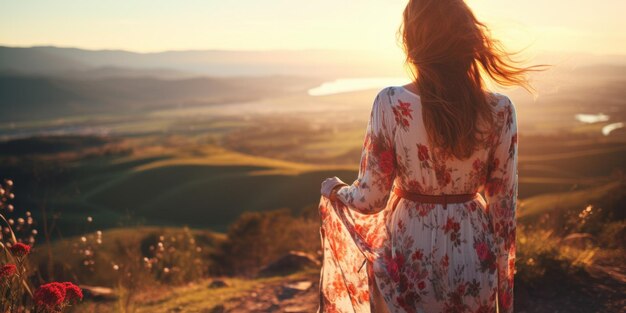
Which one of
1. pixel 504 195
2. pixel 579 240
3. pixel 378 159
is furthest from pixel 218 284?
pixel 504 195

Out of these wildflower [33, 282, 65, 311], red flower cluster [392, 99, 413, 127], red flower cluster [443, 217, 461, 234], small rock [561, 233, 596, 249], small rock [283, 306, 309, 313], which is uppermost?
red flower cluster [392, 99, 413, 127]

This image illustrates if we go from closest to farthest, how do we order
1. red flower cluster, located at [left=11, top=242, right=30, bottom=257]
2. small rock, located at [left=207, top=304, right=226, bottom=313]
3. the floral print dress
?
the floral print dress
red flower cluster, located at [left=11, top=242, right=30, bottom=257]
small rock, located at [left=207, top=304, right=226, bottom=313]

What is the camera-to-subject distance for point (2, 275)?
9.12 ft

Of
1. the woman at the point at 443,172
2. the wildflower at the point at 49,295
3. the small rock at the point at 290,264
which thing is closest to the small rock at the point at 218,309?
the small rock at the point at 290,264

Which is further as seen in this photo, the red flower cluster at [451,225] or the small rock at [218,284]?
the small rock at [218,284]

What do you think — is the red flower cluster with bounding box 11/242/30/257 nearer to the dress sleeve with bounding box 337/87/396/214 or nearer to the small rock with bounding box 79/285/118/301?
the dress sleeve with bounding box 337/87/396/214

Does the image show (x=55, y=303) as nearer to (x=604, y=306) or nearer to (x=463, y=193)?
(x=463, y=193)

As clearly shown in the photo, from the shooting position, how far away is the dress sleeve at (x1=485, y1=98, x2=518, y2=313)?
245 centimetres

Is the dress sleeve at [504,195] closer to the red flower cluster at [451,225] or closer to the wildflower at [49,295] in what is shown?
the red flower cluster at [451,225]

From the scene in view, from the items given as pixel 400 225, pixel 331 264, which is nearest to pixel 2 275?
pixel 331 264

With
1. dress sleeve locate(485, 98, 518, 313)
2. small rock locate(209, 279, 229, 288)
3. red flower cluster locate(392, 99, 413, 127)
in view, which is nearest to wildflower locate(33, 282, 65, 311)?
red flower cluster locate(392, 99, 413, 127)

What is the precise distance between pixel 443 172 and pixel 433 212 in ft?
0.67

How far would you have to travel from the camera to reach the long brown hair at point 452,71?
232cm

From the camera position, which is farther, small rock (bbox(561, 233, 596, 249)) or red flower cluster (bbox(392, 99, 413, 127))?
small rock (bbox(561, 233, 596, 249))
